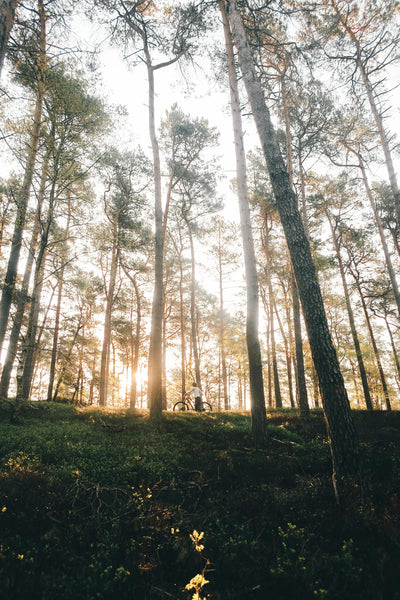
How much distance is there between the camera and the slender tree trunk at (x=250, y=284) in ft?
22.8

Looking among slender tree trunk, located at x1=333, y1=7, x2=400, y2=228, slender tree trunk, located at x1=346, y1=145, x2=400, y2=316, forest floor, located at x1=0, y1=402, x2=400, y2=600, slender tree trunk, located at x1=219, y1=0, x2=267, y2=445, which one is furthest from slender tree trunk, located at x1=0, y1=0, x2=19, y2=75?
slender tree trunk, located at x1=346, y1=145, x2=400, y2=316

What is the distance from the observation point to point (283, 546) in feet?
9.93

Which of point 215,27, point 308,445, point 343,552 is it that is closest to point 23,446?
point 343,552

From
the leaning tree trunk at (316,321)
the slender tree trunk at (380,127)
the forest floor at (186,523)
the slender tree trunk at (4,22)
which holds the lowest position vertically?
the forest floor at (186,523)

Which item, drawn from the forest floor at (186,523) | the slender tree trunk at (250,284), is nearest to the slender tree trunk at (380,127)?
the slender tree trunk at (250,284)

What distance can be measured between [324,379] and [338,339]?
22.6 metres

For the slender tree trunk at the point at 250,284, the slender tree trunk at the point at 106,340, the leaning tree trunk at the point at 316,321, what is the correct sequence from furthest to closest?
Answer: the slender tree trunk at the point at 106,340, the slender tree trunk at the point at 250,284, the leaning tree trunk at the point at 316,321

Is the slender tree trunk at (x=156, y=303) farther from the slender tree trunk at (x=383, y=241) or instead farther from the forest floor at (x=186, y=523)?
the slender tree trunk at (x=383, y=241)

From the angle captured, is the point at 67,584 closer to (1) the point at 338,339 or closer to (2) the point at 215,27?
(2) the point at 215,27

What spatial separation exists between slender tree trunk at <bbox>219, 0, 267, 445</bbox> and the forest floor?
3.14 ft

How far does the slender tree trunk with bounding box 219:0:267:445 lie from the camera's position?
6961mm

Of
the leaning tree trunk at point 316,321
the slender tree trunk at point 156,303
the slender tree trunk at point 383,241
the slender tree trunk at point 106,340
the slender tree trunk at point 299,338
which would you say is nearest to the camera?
the leaning tree trunk at point 316,321

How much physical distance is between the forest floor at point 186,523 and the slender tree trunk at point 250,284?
3.14 feet

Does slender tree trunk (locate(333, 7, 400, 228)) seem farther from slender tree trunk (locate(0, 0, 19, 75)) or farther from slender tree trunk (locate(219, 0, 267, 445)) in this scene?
slender tree trunk (locate(0, 0, 19, 75))
